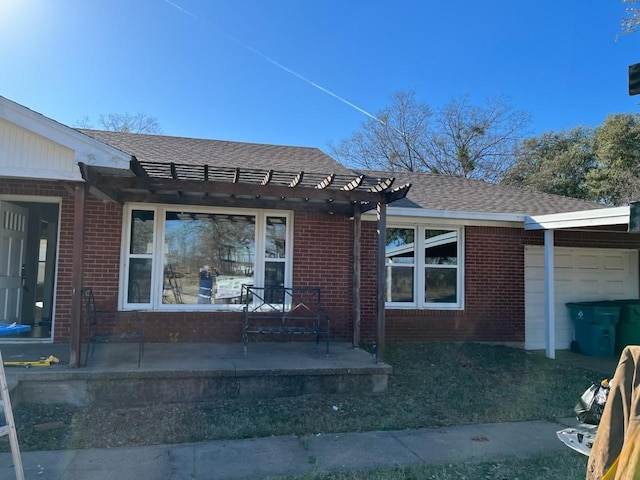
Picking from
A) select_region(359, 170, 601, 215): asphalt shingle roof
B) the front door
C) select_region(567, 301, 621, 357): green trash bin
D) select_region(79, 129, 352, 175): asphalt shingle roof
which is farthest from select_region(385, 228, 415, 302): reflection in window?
the front door

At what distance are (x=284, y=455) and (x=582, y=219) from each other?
6.28m

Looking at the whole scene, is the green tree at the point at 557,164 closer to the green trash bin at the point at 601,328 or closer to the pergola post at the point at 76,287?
the green trash bin at the point at 601,328

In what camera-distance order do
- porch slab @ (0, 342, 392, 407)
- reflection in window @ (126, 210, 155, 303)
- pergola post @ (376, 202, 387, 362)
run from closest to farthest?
porch slab @ (0, 342, 392, 407)
pergola post @ (376, 202, 387, 362)
reflection in window @ (126, 210, 155, 303)

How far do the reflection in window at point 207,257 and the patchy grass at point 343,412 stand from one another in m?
2.70

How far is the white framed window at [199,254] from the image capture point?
7.78 m

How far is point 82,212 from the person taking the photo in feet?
18.6

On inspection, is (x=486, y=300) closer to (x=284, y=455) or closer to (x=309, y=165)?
(x=309, y=165)

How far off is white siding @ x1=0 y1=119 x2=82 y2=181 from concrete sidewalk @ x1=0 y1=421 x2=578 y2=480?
10.1 ft

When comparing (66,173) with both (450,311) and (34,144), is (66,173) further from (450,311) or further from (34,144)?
(450,311)

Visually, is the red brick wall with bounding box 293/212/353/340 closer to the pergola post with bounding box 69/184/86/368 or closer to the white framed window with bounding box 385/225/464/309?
the white framed window with bounding box 385/225/464/309

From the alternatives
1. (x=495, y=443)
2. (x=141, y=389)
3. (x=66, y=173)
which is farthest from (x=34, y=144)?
(x=495, y=443)

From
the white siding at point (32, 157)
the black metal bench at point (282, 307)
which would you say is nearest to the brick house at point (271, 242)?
the white siding at point (32, 157)

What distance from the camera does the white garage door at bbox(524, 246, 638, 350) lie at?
9633 mm

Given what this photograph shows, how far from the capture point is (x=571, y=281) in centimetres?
1002
